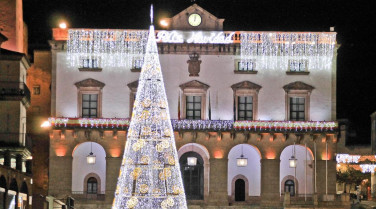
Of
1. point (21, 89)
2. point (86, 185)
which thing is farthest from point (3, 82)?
point (86, 185)

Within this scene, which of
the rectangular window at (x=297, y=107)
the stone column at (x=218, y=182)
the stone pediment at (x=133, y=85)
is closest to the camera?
the stone column at (x=218, y=182)

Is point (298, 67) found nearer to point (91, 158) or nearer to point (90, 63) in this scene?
point (90, 63)

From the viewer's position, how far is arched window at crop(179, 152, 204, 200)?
70875 mm

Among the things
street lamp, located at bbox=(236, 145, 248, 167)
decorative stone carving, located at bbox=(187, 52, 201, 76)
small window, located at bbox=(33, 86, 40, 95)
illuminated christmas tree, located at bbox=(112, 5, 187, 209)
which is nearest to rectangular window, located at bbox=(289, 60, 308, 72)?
decorative stone carving, located at bbox=(187, 52, 201, 76)

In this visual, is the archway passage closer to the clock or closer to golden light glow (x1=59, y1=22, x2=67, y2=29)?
the clock

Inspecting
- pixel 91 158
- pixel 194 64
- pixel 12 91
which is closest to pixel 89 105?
pixel 91 158

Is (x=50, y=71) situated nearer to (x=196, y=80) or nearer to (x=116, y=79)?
(x=116, y=79)

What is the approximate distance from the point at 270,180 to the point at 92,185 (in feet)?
42.8

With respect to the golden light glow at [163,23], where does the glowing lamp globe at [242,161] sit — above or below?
below

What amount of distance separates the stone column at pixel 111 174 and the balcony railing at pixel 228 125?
2.49m

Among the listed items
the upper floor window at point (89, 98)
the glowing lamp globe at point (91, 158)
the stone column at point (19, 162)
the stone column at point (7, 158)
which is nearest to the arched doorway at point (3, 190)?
the stone column at point (7, 158)

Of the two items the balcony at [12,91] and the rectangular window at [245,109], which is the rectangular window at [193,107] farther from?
the balcony at [12,91]

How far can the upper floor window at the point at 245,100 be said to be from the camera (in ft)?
233

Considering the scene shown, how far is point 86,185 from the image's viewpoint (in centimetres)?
6994
